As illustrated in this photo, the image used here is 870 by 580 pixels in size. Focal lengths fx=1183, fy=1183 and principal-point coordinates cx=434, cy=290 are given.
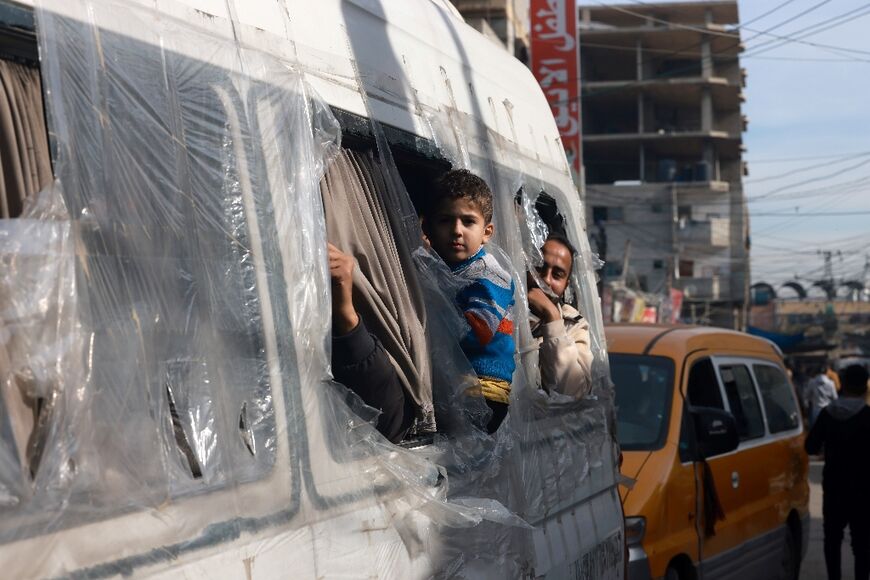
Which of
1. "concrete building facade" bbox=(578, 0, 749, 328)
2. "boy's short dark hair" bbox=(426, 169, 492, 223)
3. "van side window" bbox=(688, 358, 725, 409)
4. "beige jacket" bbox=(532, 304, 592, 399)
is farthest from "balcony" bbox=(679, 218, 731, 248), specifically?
"boy's short dark hair" bbox=(426, 169, 492, 223)

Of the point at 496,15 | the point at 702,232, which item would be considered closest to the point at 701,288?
the point at 702,232

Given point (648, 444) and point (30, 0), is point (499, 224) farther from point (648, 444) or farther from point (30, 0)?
point (648, 444)

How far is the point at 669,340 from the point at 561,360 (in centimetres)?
349

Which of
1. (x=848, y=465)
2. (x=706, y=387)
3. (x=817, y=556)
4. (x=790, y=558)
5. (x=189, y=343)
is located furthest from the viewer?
(x=817, y=556)

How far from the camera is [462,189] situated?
3.27 m

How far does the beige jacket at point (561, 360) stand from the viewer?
160 inches

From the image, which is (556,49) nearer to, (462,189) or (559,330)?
(559,330)

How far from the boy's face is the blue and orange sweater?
3cm

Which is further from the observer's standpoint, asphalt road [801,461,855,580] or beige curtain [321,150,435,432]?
asphalt road [801,461,855,580]

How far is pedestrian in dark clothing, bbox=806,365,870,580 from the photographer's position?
800 cm

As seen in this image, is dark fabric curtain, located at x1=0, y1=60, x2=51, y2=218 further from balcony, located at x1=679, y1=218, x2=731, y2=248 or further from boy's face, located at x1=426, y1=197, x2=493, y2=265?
balcony, located at x1=679, y1=218, x2=731, y2=248

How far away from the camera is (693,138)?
6197 cm

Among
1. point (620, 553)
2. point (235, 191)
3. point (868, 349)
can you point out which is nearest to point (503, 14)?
point (620, 553)

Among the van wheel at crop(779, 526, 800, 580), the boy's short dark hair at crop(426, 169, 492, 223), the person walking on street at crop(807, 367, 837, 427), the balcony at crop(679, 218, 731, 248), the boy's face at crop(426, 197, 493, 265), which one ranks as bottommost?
the van wheel at crop(779, 526, 800, 580)
